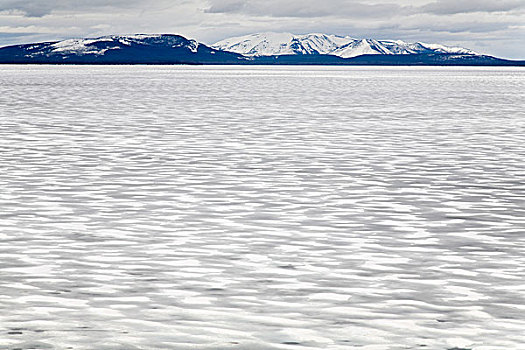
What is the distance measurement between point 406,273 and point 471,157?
16.0 meters

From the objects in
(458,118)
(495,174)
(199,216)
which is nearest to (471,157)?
(495,174)

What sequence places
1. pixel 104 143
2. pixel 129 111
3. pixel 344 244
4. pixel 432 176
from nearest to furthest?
pixel 344 244 → pixel 432 176 → pixel 104 143 → pixel 129 111

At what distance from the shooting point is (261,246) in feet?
46.4

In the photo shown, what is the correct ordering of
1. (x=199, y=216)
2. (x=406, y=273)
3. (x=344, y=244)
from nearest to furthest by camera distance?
(x=406, y=273) < (x=344, y=244) < (x=199, y=216)

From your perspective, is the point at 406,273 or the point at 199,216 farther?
the point at 199,216

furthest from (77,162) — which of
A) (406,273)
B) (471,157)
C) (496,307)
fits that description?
(496,307)

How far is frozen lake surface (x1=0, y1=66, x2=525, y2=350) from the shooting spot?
9711mm

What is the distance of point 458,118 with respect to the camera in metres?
48.3

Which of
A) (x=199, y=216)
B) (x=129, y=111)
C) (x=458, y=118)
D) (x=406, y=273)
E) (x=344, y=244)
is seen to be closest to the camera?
(x=406, y=273)

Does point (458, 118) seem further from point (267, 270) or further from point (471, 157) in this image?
point (267, 270)

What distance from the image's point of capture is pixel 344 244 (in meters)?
14.4

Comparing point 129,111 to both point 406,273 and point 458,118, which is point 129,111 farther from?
point 406,273

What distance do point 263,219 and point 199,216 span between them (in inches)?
45.4

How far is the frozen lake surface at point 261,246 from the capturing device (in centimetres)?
971
